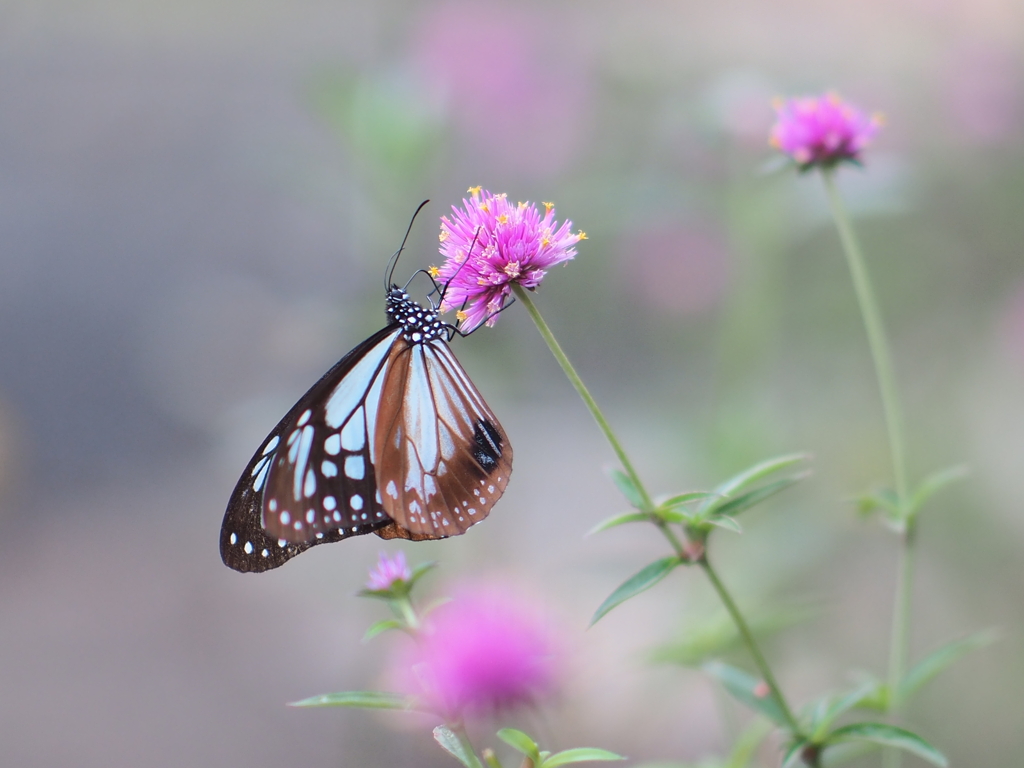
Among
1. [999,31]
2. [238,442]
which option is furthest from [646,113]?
[238,442]

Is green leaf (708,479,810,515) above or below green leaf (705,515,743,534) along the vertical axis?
above

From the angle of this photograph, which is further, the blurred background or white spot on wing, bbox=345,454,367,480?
the blurred background

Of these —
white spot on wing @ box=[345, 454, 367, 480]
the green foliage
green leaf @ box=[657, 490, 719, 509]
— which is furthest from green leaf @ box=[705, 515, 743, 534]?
white spot on wing @ box=[345, 454, 367, 480]

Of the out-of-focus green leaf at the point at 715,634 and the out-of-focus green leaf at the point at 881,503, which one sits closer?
the out-of-focus green leaf at the point at 881,503

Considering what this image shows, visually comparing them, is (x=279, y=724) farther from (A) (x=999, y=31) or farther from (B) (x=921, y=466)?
(A) (x=999, y=31)

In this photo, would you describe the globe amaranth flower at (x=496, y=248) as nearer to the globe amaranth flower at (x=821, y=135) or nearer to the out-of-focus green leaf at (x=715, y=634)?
the globe amaranth flower at (x=821, y=135)

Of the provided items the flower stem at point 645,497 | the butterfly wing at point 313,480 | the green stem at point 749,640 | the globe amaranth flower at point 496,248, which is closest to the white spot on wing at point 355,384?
the butterfly wing at point 313,480

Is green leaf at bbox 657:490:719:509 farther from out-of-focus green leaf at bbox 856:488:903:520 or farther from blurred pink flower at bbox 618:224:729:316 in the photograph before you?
blurred pink flower at bbox 618:224:729:316
